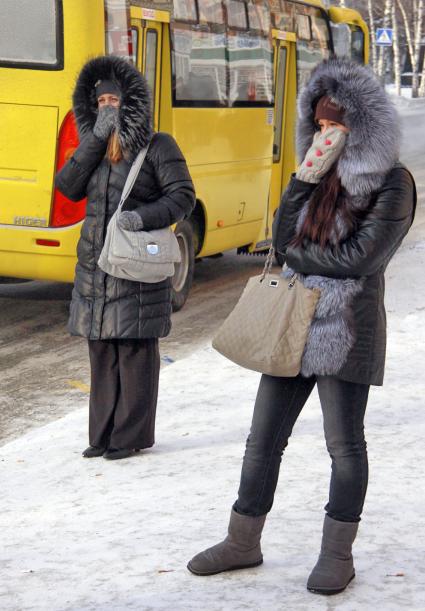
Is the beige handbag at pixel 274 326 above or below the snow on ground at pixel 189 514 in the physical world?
above

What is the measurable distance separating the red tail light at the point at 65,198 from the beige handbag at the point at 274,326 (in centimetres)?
498

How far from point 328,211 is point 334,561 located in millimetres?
1168

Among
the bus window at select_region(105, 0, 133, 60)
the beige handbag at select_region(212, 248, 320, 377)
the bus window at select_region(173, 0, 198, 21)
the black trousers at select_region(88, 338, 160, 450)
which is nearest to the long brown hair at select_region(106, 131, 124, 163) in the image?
the black trousers at select_region(88, 338, 160, 450)

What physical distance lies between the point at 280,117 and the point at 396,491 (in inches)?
323

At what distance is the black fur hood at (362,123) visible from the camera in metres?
4.23

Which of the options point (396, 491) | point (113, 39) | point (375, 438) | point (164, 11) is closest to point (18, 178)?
point (113, 39)

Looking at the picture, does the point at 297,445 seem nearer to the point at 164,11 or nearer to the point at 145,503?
the point at 145,503

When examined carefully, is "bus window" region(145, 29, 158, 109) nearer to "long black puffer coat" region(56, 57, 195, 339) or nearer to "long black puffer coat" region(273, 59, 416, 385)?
"long black puffer coat" region(56, 57, 195, 339)

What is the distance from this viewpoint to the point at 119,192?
6.05 m

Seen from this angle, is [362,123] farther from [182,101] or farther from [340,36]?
[340,36]

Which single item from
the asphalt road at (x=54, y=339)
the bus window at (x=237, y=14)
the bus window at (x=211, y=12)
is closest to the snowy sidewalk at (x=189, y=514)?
the asphalt road at (x=54, y=339)

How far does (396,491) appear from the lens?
18.0ft

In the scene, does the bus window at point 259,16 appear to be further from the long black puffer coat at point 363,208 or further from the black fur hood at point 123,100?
the long black puffer coat at point 363,208

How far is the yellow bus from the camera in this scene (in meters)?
9.30
